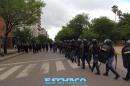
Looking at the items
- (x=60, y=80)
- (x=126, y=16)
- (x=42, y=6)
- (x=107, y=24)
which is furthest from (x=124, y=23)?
(x=60, y=80)

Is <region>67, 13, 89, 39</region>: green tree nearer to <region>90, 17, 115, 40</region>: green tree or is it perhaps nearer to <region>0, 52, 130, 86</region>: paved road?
<region>90, 17, 115, 40</region>: green tree

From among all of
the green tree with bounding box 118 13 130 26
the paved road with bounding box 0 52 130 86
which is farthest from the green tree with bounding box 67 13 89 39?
the paved road with bounding box 0 52 130 86

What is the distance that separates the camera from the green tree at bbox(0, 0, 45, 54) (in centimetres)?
5300

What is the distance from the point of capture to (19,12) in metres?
55.1

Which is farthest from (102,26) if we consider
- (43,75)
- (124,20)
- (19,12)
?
(43,75)

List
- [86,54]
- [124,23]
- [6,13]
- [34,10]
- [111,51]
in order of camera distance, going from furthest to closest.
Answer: [124,23] → [34,10] → [6,13] → [86,54] → [111,51]

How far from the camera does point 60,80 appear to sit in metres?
9.90

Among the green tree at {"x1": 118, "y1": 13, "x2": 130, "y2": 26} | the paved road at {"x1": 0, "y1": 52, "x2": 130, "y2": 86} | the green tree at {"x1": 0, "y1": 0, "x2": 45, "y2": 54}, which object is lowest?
the paved road at {"x1": 0, "y1": 52, "x2": 130, "y2": 86}

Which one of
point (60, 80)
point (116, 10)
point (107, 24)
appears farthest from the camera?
point (116, 10)

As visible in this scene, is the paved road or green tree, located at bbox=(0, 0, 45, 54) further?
green tree, located at bbox=(0, 0, 45, 54)

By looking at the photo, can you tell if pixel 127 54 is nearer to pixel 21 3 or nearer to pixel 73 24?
pixel 21 3

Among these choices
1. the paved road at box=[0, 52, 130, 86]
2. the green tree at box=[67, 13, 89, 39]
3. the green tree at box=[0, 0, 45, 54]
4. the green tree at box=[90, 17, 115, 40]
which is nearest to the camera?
the paved road at box=[0, 52, 130, 86]

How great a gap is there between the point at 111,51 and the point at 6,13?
37.6m

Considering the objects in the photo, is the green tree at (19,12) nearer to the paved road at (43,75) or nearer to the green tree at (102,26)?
the paved road at (43,75)
